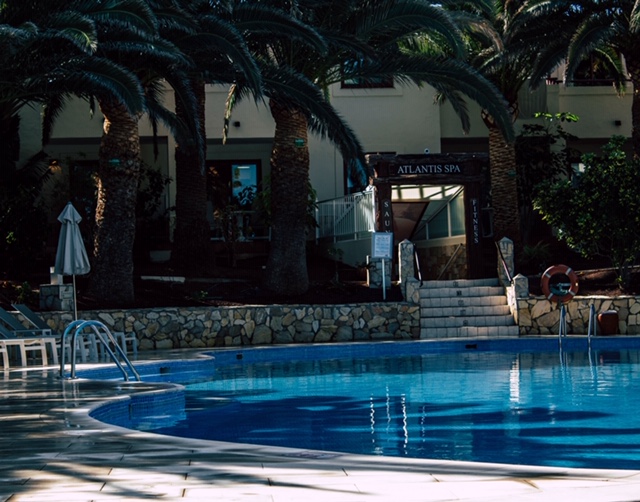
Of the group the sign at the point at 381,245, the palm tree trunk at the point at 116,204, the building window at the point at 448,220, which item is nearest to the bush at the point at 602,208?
the building window at the point at 448,220

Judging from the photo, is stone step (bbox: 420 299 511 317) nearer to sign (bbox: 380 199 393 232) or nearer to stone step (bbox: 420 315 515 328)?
stone step (bbox: 420 315 515 328)

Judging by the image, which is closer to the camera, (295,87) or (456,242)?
(295,87)

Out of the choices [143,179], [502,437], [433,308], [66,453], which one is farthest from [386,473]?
[143,179]

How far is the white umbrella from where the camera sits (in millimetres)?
19031

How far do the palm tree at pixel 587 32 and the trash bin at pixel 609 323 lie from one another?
493 cm

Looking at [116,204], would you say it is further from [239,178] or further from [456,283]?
[239,178]

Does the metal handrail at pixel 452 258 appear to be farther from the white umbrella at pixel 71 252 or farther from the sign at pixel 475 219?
the white umbrella at pixel 71 252

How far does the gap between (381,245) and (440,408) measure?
11.2 metres

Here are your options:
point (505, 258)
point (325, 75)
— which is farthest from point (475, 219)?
point (325, 75)

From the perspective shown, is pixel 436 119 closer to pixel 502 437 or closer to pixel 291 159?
pixel 291 159

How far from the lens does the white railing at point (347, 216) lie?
2664cm

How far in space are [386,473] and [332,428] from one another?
15.7 feet

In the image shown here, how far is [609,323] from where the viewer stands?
71.2 feet

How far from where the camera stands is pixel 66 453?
7309 mm
